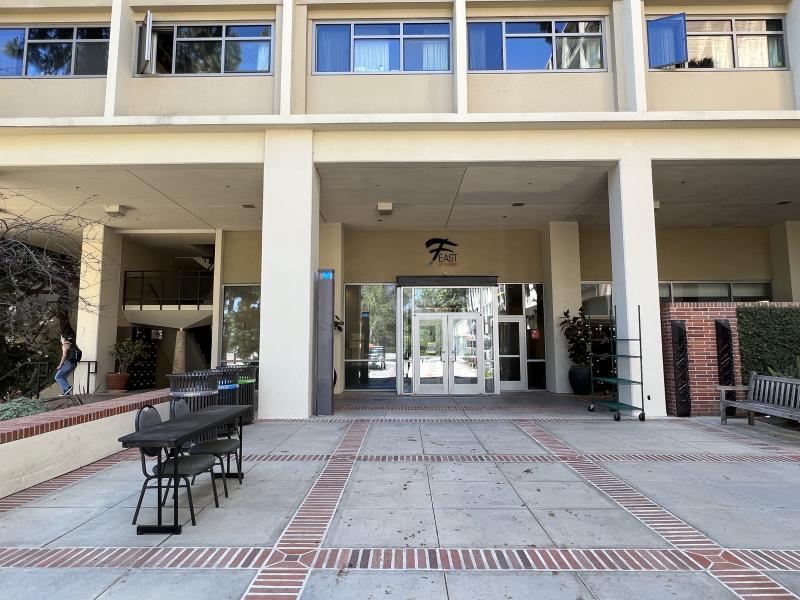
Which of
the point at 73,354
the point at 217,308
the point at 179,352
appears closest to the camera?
the point at 73,354

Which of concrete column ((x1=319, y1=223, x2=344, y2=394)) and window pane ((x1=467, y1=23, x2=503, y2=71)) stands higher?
window pane ((x1=467, y1=23, x2=503, y2=71))

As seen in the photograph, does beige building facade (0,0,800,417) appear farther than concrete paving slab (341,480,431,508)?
Yes

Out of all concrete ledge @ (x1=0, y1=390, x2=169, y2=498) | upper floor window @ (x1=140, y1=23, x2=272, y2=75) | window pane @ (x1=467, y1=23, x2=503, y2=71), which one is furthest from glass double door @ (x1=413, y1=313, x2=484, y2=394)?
concrete ledge @ (x1=0, y1=390, x2=169, y2=498)

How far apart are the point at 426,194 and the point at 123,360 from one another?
1098 cm

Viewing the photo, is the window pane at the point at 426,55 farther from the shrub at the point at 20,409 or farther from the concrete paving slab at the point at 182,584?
the concrete paving slab at the point at 182,584

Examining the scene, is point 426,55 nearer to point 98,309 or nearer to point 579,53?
point 579,53

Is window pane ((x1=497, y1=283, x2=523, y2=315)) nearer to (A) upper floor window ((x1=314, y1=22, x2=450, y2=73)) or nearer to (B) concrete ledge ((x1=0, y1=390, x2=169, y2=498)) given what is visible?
(A) upper floor window ((x1=314, y1=22, x2=450, y2=73))

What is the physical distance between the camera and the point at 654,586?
2994mm

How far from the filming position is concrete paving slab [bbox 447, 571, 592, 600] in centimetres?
288

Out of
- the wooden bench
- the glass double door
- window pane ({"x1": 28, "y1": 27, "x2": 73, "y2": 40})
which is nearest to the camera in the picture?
the wooden bench

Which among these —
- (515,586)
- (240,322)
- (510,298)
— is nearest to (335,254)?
(240,322)

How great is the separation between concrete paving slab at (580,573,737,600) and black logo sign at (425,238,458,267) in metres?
12.4

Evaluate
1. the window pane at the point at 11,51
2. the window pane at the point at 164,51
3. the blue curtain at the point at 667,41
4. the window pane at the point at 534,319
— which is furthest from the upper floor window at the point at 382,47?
the window pane at the point at 534,319

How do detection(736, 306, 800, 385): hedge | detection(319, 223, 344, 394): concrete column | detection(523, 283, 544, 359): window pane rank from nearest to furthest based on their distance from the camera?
detection(736, 306, 800, 385): hedge, detection(319, 223, 344, 394): concrete column, detection(523, 283, 544, 359): window pane
